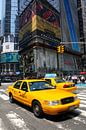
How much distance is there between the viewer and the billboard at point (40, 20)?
227ft

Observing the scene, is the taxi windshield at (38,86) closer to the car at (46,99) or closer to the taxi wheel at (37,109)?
the car at (46,99)

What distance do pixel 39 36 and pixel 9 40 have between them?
25.4m

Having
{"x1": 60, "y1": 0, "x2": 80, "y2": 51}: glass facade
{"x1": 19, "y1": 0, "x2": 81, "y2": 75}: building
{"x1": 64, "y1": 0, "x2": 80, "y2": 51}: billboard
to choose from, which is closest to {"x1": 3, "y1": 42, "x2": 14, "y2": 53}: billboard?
{"x1": 19, "y1": 0, "x2": 81, "y2": 75}: building

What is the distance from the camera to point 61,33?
81.8m

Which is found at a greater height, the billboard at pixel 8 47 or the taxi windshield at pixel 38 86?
the billboard at pixel 8 47

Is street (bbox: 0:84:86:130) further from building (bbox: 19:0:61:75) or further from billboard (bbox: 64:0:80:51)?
billboard (bbox: 64:0:80:51)

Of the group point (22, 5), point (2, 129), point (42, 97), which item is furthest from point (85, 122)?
point (22, 5)

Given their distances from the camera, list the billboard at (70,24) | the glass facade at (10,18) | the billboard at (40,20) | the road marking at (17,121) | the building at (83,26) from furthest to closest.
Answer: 1. the glass facade at (10,18)
2. the building at (83,26)
3. the billboard at (70,24)
4. the billboard at (40,20)
5. the road marking at (17,121)

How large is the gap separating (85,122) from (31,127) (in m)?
1.90

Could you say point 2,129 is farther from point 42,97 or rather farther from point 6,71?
point 6,71

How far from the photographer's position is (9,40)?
9075 cm

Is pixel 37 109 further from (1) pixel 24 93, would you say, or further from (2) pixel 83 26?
(2) pixel 83 26

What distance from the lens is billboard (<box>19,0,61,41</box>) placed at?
6931 centimetres

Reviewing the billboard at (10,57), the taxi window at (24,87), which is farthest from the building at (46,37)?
the taxi window at (24,87)
